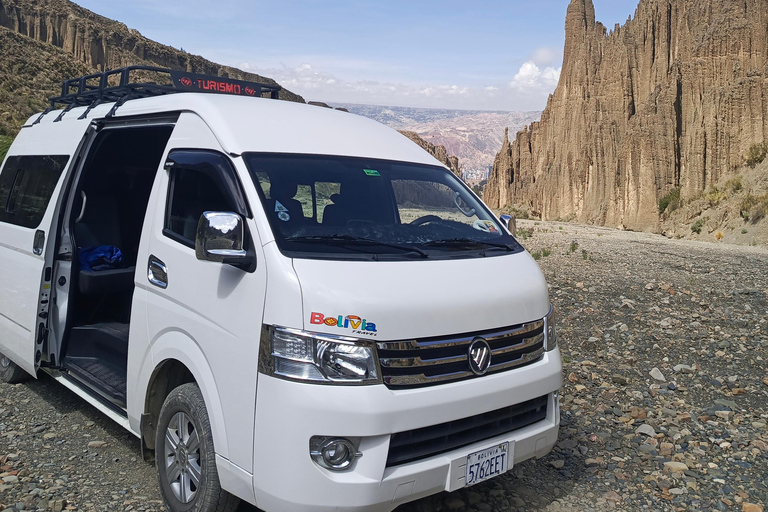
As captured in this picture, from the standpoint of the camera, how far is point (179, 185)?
13.3 ft

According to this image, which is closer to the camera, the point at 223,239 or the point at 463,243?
the point at 223,239

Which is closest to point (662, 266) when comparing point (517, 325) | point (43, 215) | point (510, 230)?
point (510, 230)

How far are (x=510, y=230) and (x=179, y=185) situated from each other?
2.28 m

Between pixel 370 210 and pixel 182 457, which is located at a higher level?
pixel 370 210

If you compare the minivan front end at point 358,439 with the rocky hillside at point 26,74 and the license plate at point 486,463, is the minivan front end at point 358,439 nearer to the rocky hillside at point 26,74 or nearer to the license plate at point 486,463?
the license plate at point 486,463

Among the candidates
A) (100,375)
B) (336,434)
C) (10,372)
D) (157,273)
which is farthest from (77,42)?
(336,434)

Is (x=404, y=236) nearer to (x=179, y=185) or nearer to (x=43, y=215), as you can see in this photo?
(x=179, y=185)

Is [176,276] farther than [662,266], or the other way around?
[662,266]

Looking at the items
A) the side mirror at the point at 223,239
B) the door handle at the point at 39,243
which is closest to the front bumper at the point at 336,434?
the side mirror at the point at 223,239

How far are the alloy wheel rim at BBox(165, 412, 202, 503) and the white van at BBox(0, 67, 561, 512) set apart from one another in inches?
0.5

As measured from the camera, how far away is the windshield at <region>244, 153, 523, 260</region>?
3.44 meters

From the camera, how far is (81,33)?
7906cm

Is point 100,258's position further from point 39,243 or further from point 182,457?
point 182,457

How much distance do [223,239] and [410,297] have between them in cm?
97
